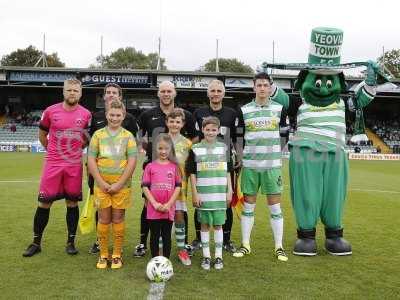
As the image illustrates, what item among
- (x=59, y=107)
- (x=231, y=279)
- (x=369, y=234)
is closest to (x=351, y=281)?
(x=231, y=279)

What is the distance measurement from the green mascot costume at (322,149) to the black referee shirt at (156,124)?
47.1 inches

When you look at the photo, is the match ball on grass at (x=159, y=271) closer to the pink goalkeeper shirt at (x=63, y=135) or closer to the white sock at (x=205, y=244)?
the white sock at (x=205, y=244)

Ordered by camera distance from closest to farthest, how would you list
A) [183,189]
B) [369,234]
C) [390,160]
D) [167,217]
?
[167,217], [183,189], [369,234], [390,160]

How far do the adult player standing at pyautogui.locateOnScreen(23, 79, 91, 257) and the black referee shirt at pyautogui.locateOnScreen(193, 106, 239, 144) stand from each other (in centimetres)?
128

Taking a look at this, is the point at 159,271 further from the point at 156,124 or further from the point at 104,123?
the point at 104,123

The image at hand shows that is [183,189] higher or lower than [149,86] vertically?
lower

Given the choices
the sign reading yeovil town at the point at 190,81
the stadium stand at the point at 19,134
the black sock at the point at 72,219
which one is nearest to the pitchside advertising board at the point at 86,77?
the sign reading yeovil town at the point at 190,81

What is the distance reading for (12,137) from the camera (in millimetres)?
32250

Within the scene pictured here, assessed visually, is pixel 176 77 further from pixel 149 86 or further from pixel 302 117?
pixel 302 117

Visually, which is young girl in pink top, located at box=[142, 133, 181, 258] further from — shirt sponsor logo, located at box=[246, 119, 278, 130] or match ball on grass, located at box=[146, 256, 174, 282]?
shirt sponsor logo, located at box=[246, 119, 278, 130]

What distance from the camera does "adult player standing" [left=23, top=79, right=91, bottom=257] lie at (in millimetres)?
5094

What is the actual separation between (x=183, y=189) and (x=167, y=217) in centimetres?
49

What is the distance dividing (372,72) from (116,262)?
348cm

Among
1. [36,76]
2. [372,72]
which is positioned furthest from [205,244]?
[36,76]
